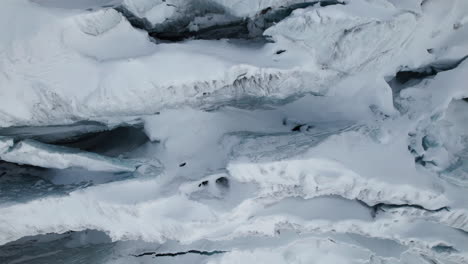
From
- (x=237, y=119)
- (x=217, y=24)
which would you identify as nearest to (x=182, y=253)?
(x=237, y=119)

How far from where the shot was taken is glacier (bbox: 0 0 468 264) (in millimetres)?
896

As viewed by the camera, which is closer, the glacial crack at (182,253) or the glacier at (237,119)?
the glacier at (237,119)

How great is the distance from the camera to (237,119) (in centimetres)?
112

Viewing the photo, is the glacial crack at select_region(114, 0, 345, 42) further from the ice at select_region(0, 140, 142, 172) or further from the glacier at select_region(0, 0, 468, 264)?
the ice at select_region(0, 140, 142, 172)

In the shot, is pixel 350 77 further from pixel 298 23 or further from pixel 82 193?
pixel 82 193

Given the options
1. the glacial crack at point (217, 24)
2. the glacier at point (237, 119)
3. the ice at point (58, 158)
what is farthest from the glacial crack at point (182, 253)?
the glacial crack at point (217, 24)

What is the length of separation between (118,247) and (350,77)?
1046mm

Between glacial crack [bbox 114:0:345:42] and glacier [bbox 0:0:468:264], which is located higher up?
glacial crack [bbox 114:0:345:42]

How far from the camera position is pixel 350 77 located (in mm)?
1025

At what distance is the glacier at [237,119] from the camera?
896 mm

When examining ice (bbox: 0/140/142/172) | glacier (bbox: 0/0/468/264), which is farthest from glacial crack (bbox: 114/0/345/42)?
ice (bbox: 0/140/142/172)

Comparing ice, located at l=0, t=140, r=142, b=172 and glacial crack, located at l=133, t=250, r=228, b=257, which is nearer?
ice, located at l=0, t=140, r=142, b=172

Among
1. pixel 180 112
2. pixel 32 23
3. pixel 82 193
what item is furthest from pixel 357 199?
pixel 32 23

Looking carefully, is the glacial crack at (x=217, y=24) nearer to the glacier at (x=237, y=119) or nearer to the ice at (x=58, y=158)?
the glacier at (x=237, y=119)
